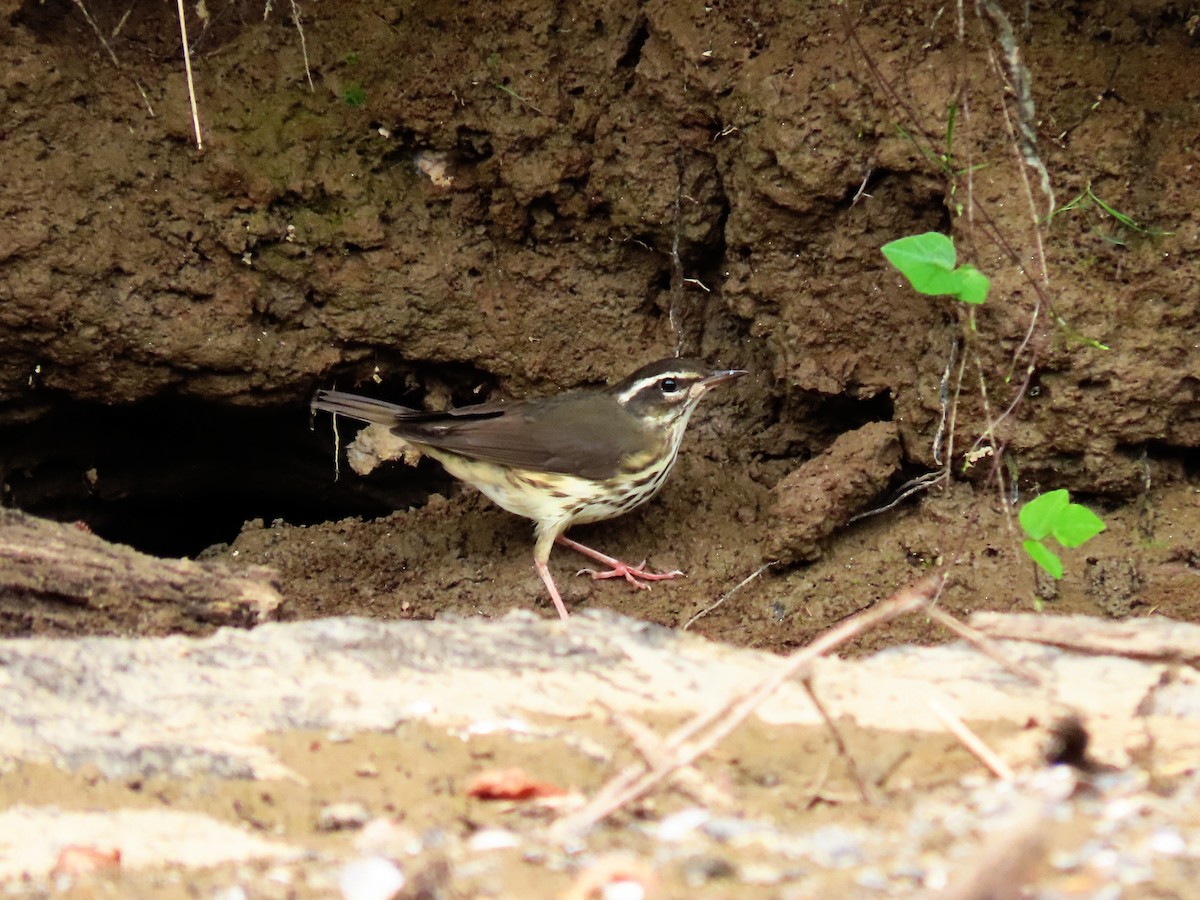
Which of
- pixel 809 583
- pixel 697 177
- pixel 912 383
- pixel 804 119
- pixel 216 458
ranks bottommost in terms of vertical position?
pixel 216 458

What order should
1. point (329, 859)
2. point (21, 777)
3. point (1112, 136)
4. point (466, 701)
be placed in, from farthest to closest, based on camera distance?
1. point (1112, 136)
2. point (466, 701)
3. point (21, 777)
4. point (329, 859)

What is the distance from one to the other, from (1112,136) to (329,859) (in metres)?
3.92

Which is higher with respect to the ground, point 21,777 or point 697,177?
point 697,177

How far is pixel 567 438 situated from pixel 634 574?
78 cm

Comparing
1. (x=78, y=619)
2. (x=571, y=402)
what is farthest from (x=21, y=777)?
(x=571, y=402)

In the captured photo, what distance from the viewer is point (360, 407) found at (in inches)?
240

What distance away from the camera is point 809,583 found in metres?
5.91

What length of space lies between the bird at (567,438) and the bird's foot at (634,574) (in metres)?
0.04

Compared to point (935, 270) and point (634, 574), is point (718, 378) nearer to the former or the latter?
point (634, 574)

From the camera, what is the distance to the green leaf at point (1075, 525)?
4422 millimetres

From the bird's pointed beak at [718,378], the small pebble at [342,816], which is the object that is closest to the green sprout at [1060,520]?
the bird's pointed beak at [718,378]

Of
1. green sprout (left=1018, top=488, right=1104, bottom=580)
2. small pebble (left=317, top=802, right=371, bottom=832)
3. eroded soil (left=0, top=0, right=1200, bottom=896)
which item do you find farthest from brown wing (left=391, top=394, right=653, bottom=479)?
small pebble (left=317, top=802, right=371, bottom=832)

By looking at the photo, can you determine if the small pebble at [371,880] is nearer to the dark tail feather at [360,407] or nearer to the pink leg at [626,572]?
the dark tail feather at [360,407]

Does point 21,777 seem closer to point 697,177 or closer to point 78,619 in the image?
point 78,619
